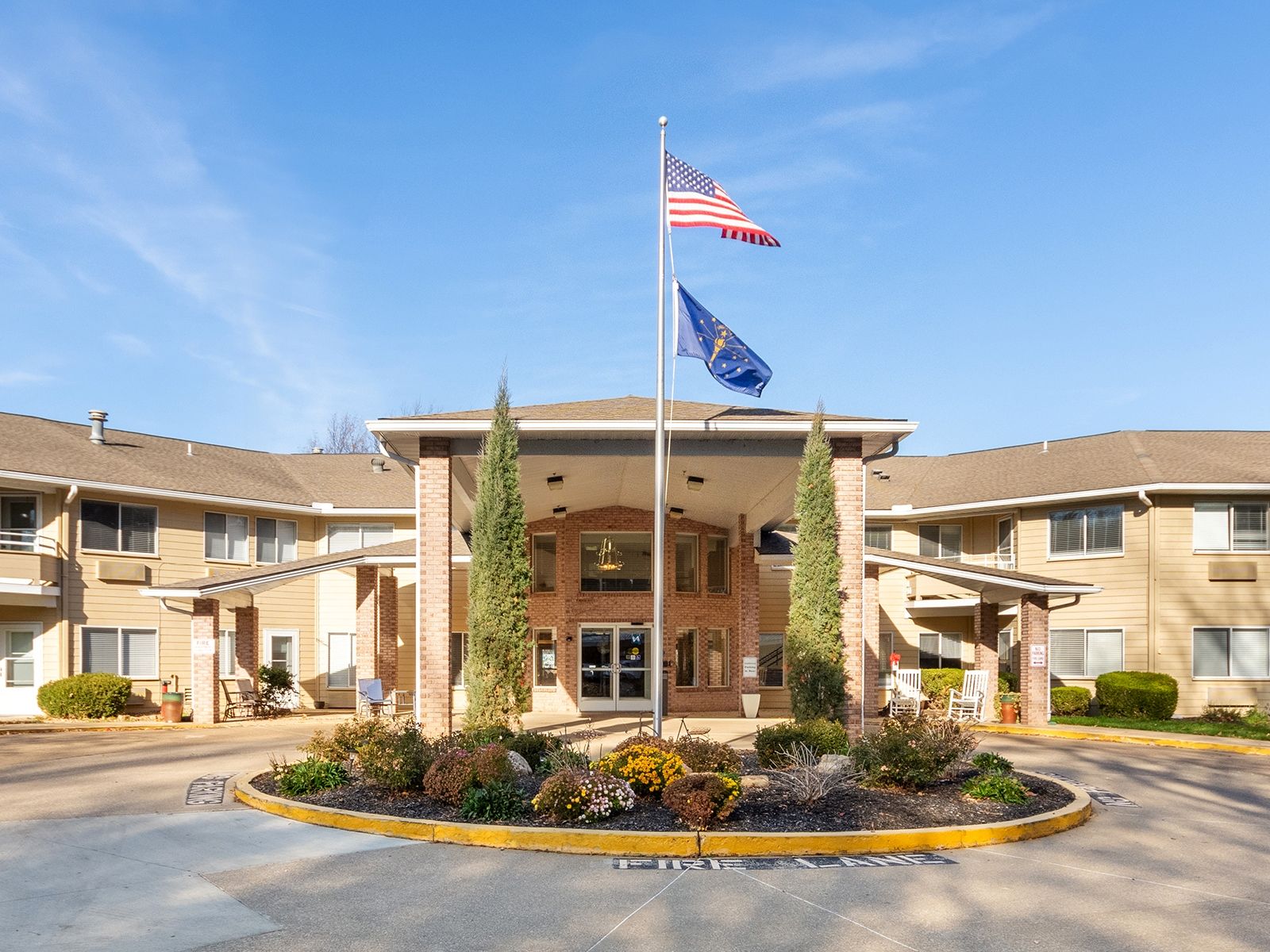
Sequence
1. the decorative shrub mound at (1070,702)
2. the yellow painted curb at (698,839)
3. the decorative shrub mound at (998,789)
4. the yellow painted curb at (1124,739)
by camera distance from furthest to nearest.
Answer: the decorative shrub mound at (1070,702) → the yellow painted curb at (1124,739) → the decorative shrub mound at (998,789) → the yellow painted curb at (698,839)

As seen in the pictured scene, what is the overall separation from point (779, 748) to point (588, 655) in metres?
13.5

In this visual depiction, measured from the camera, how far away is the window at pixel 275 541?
29.5 meters

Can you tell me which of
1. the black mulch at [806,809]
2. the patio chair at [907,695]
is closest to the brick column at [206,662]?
the black mulch at [806,809]

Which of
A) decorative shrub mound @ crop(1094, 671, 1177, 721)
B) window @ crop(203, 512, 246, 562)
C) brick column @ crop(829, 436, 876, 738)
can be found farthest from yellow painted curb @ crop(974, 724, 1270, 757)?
window @ crop(203, 512, 246, 562)

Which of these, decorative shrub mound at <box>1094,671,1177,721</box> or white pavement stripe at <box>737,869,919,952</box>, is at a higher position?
white pavement stripe at <box>737,869,919,952</box>

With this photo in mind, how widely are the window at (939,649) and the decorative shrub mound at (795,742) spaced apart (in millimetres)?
17816

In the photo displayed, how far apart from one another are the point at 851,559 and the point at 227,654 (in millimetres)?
19065

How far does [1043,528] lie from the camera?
28.1 metres

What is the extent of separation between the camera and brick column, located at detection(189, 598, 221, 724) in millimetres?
23094

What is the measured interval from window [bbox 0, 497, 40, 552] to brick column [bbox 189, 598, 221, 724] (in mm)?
5155

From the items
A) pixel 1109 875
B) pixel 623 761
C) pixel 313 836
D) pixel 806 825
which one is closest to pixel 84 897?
pixel 313 836

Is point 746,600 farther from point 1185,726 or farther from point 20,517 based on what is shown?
point 20,517

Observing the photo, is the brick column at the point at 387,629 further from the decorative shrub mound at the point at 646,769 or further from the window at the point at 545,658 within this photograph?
the decorative shrub mound at the point at 646,769

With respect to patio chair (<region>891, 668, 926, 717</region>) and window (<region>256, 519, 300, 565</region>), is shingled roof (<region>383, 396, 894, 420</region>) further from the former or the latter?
window (<region>256, 519, 300, 565</region>)
